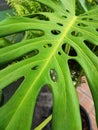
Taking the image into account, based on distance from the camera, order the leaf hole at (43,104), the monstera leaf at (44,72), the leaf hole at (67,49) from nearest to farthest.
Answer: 1. the monstera leaf at (44,72)
2. the leaf hole at (67,49)
3. the leaf hole at (43,104)

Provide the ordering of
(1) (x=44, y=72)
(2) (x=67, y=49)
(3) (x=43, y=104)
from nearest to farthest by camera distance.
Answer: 1. (1) (x=44, y=72)
2. (2) (x=67, y=49)
3. (3) (x=43, y=104)

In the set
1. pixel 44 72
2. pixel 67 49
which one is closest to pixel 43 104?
pixel 67 49

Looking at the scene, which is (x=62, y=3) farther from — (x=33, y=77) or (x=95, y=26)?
(x=33, y=77)

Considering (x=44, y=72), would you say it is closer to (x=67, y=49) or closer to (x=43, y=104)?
(x=67, y=49)

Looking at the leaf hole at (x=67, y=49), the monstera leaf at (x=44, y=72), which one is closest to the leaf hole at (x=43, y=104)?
the leaf hole at (x=67, y=49)

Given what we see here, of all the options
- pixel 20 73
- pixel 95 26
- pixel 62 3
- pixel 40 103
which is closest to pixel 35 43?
pixel 20 73

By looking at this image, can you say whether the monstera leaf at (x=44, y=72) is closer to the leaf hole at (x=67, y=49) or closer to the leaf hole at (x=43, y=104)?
the leaf hole at (x=67, y=49)

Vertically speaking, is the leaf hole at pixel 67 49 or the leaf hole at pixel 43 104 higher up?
the leaf hole at pixel 67 49

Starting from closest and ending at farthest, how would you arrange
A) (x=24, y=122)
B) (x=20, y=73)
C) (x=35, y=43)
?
1. (x=24, y=122)
2. (x=20, y=73)
3. (x=35, y=43)
